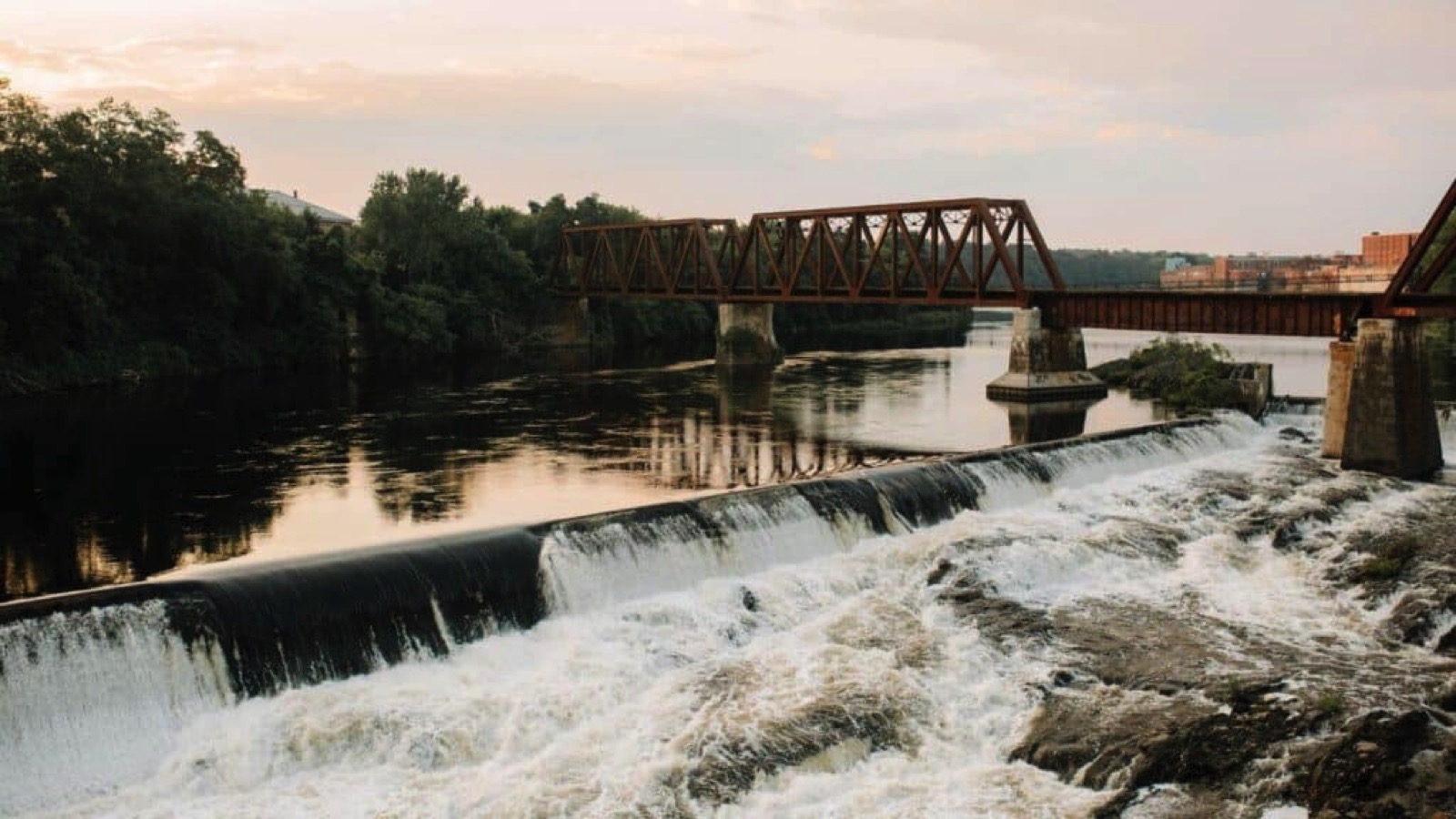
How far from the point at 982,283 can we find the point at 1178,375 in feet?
35.9

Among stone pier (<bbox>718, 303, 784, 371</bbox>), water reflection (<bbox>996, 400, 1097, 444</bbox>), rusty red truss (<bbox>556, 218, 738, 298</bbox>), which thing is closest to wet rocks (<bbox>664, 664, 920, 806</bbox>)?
water reflection (<bbox>996, 400, 1097, 444</bbox>)

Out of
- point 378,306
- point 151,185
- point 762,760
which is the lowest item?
point 762,760

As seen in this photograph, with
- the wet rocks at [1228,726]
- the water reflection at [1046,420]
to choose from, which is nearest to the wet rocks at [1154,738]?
the wet rocks at [1228,726]

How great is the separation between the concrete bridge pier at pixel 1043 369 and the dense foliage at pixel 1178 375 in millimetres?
2825

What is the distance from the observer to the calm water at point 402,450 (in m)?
23.7

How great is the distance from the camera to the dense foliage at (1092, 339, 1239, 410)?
45.1 m

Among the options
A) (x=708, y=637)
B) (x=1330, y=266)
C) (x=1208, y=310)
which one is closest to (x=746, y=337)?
(x=1208, y=310)

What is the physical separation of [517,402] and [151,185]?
26383 millimetres

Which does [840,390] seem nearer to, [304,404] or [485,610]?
[304,404]

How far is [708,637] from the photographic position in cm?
1797

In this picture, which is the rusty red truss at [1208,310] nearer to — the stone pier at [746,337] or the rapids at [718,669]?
the rapids at [718,669]

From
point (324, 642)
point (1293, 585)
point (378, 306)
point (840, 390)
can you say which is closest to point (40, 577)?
point (324, 642)

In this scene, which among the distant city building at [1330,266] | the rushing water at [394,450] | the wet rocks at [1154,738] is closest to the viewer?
the wet rocks at [1154,738]

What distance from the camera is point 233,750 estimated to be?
45.3 ft
